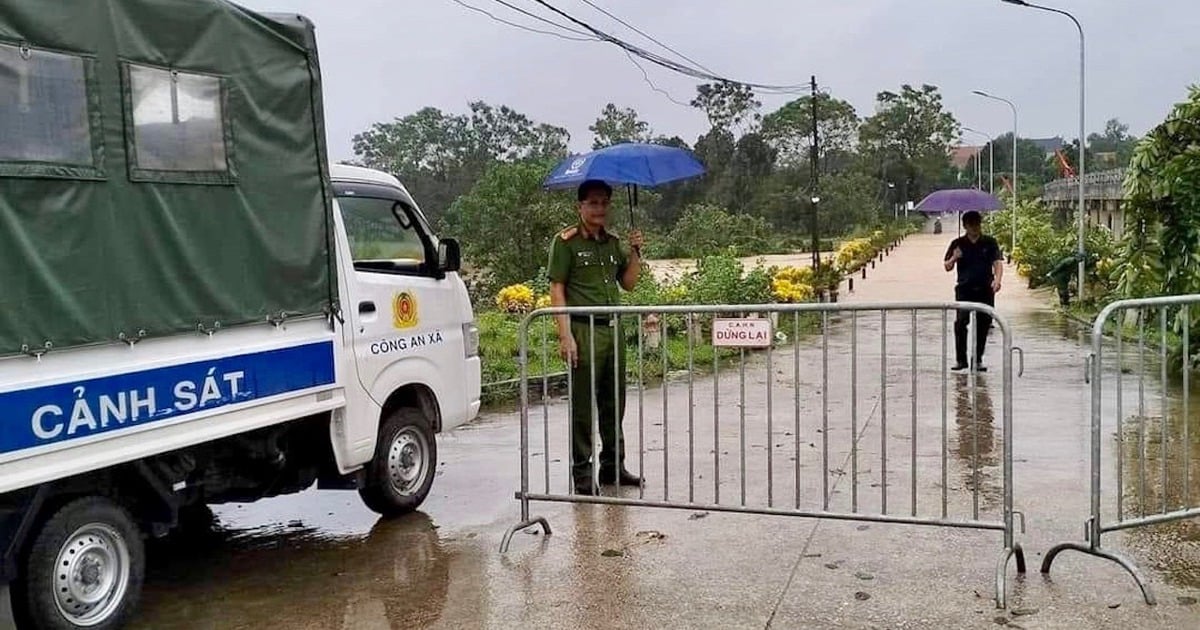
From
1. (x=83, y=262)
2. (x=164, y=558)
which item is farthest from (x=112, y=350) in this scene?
(x=164, y=558)

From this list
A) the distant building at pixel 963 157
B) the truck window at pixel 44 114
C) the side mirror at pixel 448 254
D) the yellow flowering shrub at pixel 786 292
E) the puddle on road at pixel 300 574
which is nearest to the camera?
the truck window at pixel 44 114

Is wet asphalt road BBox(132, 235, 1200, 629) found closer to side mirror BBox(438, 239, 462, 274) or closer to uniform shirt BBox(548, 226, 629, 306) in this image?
uniform shirt BBox(548, 226, 629, 306)

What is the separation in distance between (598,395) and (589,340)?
1.68 feet

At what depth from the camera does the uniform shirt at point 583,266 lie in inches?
268

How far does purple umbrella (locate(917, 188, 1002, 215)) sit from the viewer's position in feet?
38.0

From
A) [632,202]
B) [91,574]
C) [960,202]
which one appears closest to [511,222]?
[960,202]

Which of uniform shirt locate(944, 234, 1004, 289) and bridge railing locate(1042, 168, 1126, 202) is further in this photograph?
bridge railing locate(1042, 168, 1126, 202)

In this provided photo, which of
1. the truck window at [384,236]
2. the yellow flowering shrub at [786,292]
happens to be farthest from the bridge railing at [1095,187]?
the truck window at [384,236]

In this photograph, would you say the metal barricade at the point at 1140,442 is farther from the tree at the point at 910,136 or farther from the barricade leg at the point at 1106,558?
the tree at the point at 910,136

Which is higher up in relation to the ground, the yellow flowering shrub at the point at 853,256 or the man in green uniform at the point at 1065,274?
the yellow flowering shrub at the point at 853,256

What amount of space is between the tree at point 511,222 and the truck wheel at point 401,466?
42.7ft

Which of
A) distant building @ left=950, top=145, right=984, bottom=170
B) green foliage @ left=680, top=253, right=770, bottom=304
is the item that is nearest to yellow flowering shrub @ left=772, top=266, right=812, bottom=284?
green foliage @ left=680, top=253, right=770, bottom=304

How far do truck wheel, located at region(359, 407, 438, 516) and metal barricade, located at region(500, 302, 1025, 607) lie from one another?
651 mm

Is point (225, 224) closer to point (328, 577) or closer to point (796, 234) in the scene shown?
point (328, 577)
